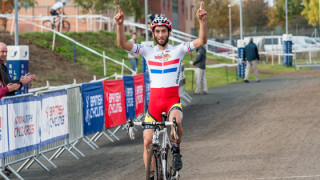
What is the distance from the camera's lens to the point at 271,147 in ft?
38.3

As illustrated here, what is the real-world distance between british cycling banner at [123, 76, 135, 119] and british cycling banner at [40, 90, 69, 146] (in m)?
3.29

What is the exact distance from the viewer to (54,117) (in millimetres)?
11250

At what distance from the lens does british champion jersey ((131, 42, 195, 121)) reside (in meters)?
8.23

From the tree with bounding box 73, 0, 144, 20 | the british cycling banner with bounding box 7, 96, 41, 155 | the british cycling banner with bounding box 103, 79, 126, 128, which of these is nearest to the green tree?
the tree with bounding box 73, 0, 144, 20

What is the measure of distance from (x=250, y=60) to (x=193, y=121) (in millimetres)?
12948

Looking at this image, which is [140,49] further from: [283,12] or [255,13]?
[255,13]

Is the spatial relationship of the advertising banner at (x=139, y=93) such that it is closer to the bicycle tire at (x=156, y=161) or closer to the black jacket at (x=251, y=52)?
the bicycle tire at (x=156, y=161)

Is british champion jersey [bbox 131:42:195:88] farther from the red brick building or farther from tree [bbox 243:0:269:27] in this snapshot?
tree [bbox 243:0:269:27]

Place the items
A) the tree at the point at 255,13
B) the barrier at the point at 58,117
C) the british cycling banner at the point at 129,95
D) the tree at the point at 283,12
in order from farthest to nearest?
the tree at the point at 255,13 → the tree at the point at 283,12 → the british cycling banner at the point at 129,95 → the barrier at the point at 58,117

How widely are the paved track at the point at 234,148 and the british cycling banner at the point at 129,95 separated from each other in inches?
23.6

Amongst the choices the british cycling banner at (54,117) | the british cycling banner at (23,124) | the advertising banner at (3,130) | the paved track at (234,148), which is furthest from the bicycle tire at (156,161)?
the british cycling banner at (54,117)

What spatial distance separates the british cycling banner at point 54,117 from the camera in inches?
428

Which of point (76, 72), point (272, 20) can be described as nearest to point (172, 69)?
point (76, 72)

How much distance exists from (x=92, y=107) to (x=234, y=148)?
10.2 feet
